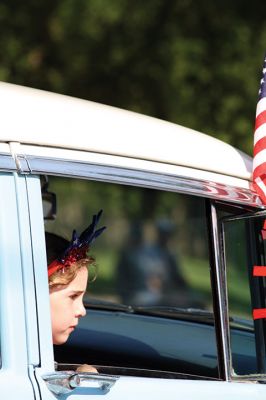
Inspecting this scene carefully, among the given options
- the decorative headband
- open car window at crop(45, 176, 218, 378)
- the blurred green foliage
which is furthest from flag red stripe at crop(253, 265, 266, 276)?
the blurred green foliage

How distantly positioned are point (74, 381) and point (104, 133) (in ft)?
2.04

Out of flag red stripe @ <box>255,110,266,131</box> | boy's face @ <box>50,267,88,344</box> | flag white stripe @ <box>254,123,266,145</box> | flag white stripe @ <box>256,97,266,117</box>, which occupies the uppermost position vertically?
flag white stripe @ <box>256,97,266,117</box>

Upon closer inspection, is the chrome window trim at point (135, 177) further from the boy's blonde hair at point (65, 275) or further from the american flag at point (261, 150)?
the boy's blonde hair at point (65, 275)

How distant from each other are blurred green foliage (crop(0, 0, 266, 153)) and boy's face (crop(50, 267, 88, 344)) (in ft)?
25.6

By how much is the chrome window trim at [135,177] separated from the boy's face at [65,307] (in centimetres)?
38

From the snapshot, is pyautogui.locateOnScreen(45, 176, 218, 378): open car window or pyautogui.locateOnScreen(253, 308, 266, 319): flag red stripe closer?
pyautogui.locateOnScreen(253, 308, 266, 319): flag red stripe

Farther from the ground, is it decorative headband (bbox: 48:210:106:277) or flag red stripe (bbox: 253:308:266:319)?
decorative headband (bbox: 48:210:106:277)

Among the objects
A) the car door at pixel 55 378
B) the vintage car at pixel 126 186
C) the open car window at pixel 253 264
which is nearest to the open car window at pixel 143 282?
the vintage car at pixel 126 186

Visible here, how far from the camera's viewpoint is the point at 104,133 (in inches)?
105

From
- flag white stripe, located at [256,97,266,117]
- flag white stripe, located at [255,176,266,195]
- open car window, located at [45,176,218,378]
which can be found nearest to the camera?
flag white stripe, located at [255,176,266,195]

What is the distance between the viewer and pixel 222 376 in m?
2.75

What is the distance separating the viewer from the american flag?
2.85 m

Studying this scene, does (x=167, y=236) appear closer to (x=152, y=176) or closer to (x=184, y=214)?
(x=184, y=214)

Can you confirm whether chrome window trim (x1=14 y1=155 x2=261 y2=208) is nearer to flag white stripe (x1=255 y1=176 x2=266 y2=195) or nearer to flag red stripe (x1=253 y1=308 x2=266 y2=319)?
flag white stripe (x1=255 y1=176 x2=266 y2=195)
